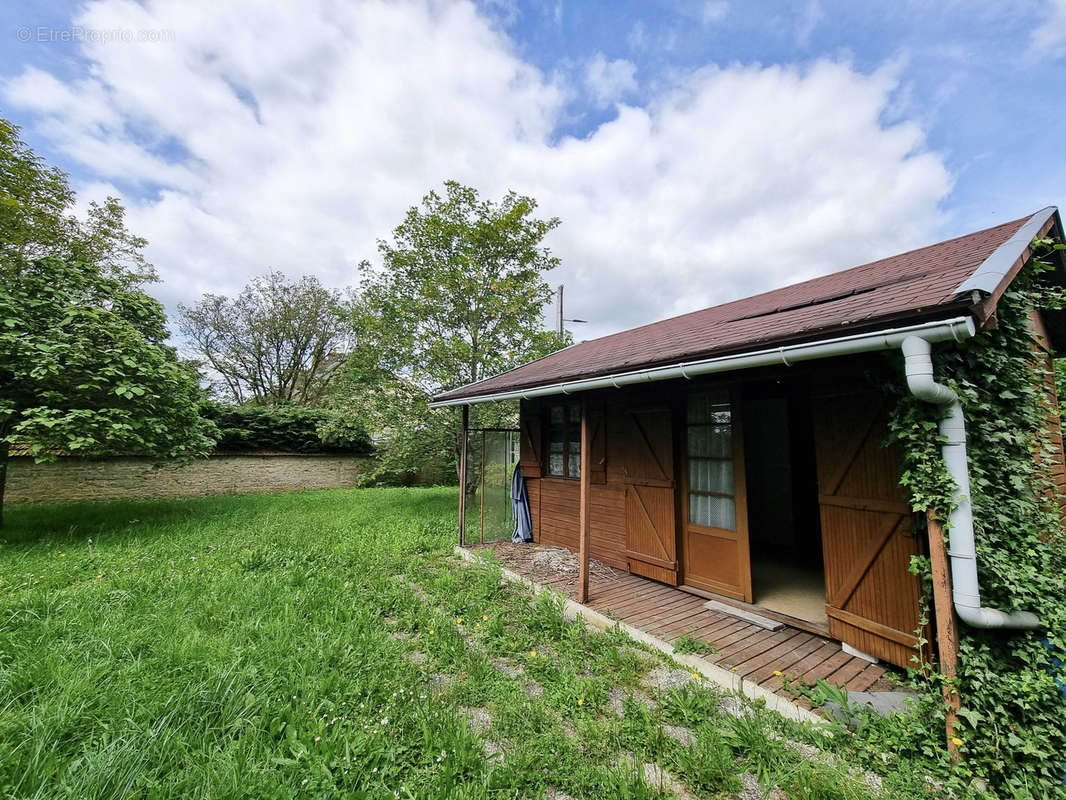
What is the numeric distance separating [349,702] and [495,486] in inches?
161

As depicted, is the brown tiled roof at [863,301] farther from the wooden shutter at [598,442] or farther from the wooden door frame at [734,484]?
the wooden shutter at [598,442]

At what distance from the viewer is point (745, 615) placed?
3.38 m

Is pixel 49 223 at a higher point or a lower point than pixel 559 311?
higher

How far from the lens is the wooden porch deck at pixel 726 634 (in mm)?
2533

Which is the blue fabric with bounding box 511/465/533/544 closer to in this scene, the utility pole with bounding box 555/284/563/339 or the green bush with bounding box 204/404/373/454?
the utility pole with bounding box 555/284/563/339

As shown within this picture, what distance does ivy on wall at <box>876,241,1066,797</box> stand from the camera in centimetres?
174

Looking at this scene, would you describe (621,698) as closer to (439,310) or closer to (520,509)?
(520,509)

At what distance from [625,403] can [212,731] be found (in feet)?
13.7

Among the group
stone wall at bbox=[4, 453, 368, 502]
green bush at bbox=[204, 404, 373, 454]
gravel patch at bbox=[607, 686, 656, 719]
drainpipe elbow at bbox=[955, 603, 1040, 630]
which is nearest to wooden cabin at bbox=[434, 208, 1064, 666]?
drainpipe elbow at bbox=[955, 603, 1040, 630]

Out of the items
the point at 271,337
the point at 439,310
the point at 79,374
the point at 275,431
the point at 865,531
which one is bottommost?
the point at 865,531

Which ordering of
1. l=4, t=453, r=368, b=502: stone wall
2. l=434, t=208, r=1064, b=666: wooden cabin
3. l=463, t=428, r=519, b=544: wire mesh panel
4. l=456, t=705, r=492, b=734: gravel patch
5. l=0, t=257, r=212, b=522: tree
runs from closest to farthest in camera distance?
1. l=456, t=705, r=492, b=734: gravel patch
2. l=434, t=208, r=1064, b=666: wooden cabin
3. l=0, t=257, r=212, b=522: tree
4. l=463, t=428, r=519, b=544: wire mesh panel
5. l=4, t=453, r=368, b=502: stone wall

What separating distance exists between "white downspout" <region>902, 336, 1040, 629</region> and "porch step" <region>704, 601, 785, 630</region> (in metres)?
1.56

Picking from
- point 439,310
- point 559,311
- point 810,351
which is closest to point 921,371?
point 810,351

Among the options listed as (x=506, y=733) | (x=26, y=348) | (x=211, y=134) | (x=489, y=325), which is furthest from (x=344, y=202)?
(x=506, y=733)
